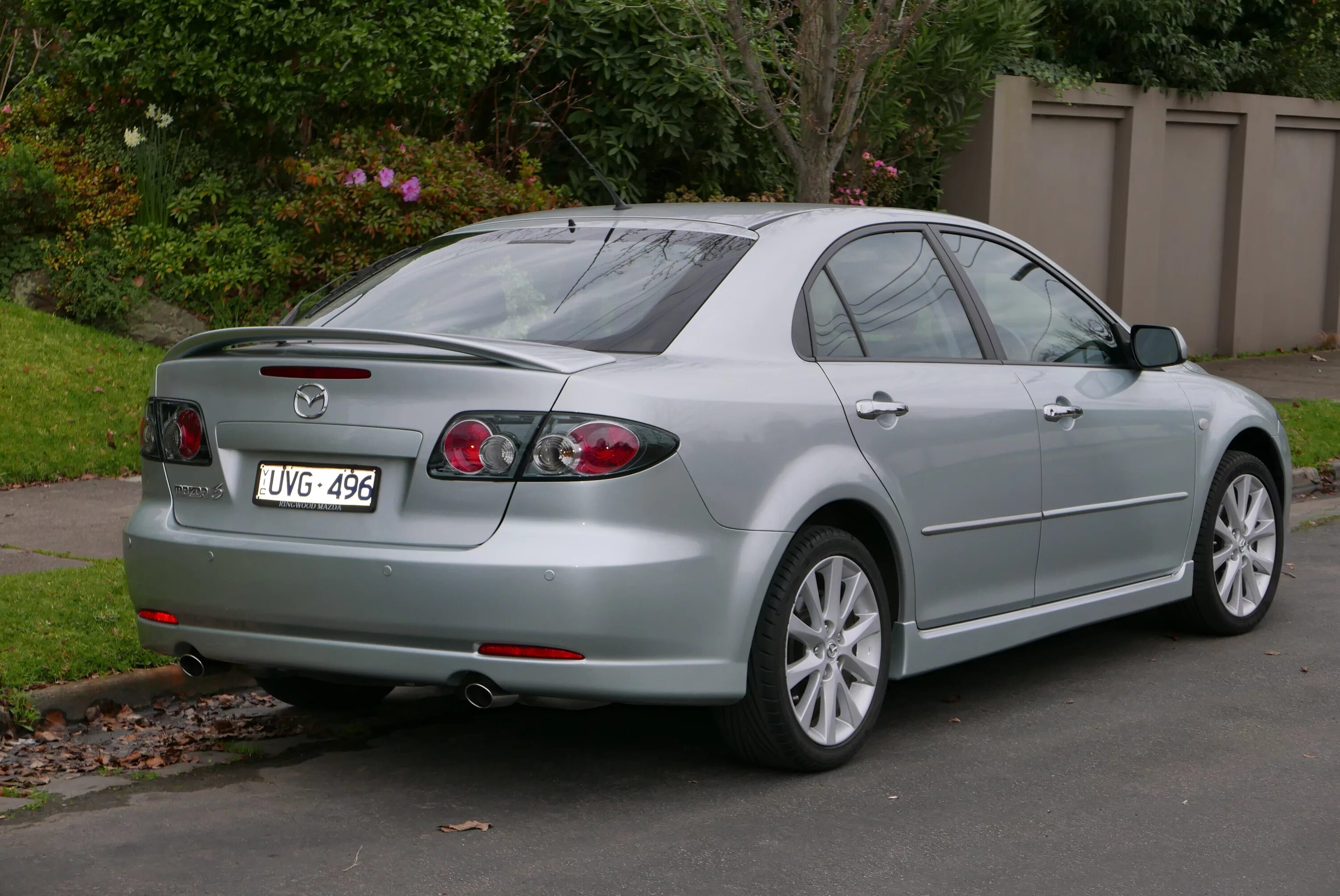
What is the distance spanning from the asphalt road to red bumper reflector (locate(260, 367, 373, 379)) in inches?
46.0

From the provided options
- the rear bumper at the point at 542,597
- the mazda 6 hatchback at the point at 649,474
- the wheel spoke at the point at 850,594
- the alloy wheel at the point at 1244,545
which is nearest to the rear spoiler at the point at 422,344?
the mazda 6 hatchback at the point at 649,474

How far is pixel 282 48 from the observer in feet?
36.4

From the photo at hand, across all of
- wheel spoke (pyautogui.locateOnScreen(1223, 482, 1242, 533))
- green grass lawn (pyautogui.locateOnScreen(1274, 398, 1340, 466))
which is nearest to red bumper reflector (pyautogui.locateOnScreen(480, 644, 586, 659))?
wheel spoke (pyautogui.locateOnScreen(1223, 482, 1242, 533))

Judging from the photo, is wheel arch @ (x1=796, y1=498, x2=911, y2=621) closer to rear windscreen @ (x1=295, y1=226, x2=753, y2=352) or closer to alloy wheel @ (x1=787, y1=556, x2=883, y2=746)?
alloy wheel @ (x1=787, y1=556, x2=883, y2=746)

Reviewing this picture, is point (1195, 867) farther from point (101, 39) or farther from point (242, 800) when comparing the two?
point (101, 39)

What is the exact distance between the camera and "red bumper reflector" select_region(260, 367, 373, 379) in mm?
4375

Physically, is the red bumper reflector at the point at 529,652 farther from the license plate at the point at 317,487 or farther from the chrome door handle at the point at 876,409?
the chrome door handle at the point at 876,409

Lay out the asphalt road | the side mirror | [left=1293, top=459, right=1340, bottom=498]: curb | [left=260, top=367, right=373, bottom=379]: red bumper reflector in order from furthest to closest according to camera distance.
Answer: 1. [left=1293, top=459, right=1340, bottom=498]: curb
2. the side mirror
3. [left=260, top=367, right=373, bottom=379]: red bumper reflector
4. the asphalt road

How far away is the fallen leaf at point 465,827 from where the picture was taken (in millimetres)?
4367

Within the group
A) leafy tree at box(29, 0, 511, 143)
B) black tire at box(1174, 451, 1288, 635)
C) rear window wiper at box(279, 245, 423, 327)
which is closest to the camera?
rear window wiper at box(279, 245, 423, 327)

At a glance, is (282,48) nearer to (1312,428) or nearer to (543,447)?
(1312,428)

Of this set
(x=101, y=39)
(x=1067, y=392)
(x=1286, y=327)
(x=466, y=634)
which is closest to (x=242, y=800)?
(x=466, y=634)

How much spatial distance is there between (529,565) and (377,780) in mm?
1085

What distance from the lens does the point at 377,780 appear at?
484cm
